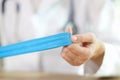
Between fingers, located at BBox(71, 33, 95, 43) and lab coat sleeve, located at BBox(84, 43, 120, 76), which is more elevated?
fingers, located at BBox(71, 33, 95, 43)

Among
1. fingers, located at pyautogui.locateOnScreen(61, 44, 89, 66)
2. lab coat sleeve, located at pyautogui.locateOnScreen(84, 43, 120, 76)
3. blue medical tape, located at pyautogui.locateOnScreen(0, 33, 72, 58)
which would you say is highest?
blue medical tape, located at pyautogui.locateOnScreen(0, 33, 72, 58)

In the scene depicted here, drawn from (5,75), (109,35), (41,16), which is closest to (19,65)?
(5,75)

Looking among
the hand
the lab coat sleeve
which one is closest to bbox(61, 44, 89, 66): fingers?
the hand

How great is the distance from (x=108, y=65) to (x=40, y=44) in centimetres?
23

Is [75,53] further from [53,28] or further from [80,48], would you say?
[53,28]

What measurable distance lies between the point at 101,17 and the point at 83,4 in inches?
2.3

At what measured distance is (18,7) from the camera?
63cm

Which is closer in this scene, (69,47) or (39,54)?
(69,47)

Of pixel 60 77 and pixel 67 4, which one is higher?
pixel 67 4

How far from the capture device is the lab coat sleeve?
1.87 feet

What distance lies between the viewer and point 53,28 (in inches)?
24.3

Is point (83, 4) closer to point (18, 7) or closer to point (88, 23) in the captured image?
point (88, 23)

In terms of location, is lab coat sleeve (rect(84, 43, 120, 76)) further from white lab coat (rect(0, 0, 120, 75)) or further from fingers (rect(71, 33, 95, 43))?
fingers (rect(71, 33, 95, 43))

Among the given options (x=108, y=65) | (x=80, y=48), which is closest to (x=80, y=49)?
(x=80, y=48)
